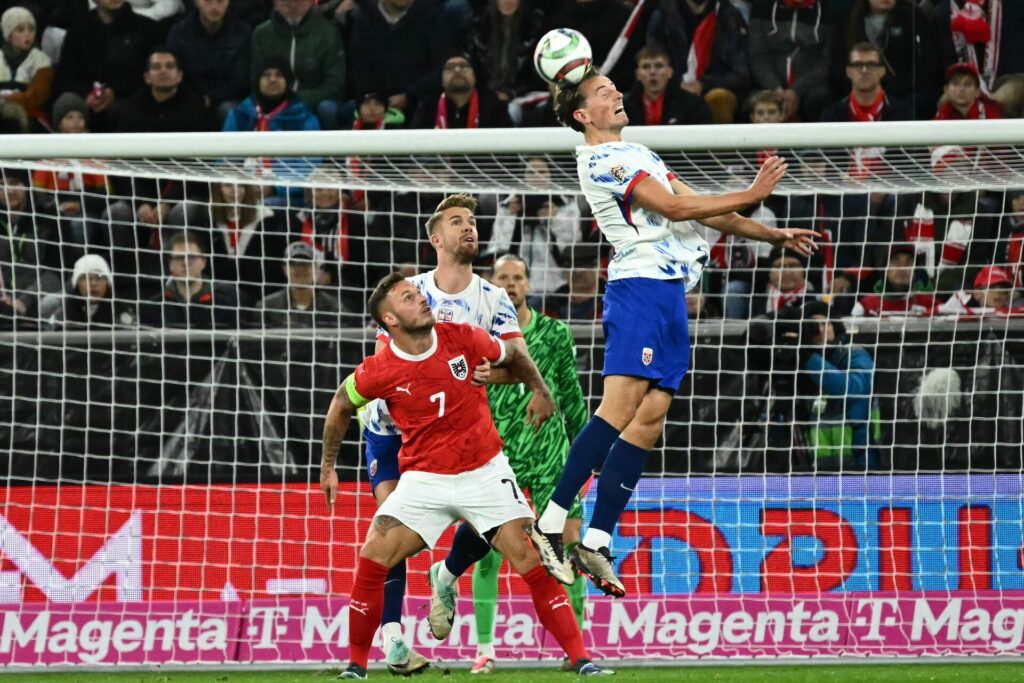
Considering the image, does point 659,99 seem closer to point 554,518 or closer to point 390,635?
point 390,635

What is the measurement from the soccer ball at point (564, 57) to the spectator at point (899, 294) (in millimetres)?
3811

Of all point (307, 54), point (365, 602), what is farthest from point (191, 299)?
point (365, 602)

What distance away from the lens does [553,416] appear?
8.00 metres

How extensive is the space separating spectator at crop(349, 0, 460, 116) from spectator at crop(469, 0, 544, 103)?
0.90 feet

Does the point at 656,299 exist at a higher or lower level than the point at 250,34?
lower

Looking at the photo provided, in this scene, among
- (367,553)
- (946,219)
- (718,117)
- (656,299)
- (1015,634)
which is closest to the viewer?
(656,299)

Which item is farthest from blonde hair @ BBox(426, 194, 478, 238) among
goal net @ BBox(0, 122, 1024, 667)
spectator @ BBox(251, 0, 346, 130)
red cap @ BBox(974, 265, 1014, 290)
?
spectator @ BBox(251, 0, 346, 130)

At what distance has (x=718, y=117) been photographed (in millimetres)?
11703

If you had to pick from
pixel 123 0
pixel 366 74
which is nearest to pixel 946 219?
pixel 366 74

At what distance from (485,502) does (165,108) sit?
21.5 feet

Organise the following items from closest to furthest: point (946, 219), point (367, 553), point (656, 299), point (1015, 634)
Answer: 1. point (656, 299)
2. point (367, 553)
3. point (1015, 634)
4. point (946, 219)

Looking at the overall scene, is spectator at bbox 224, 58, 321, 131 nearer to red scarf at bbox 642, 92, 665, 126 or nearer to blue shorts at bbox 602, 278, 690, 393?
red scarf at bbox 642, 92, 665, 126

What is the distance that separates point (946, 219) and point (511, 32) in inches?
162

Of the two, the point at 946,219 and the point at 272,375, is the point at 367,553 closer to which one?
the point at 272,375
